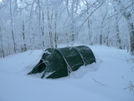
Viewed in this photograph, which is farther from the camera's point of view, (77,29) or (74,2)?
(77,29)

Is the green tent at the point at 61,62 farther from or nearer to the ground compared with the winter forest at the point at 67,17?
nearer to the ground

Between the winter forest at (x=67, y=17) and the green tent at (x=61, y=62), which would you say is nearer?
the winter forest at (x=67, y=17)

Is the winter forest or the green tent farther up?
the winter forest

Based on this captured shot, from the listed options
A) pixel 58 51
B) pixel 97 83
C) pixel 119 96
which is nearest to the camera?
pixel 119 96

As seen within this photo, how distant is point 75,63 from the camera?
4.64m

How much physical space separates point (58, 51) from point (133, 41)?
4296 mm

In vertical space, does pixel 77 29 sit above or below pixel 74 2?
below

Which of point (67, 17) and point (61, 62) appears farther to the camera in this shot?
point (61, 62)

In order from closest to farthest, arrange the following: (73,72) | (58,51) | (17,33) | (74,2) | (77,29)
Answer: (74,2), (77,29), (73,72), (58,51), (17,33)

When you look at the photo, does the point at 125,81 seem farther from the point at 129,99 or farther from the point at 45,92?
the point at 45,92

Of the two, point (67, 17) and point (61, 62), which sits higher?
point (67, 17)

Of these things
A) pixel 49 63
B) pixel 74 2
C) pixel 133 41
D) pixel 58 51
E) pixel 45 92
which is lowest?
pixel 45 92

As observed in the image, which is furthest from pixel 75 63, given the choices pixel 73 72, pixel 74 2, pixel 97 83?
pixel 74 2

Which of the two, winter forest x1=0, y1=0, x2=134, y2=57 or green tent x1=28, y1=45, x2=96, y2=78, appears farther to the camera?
green tent x1=28, y1=45, x2=96, y2=78
